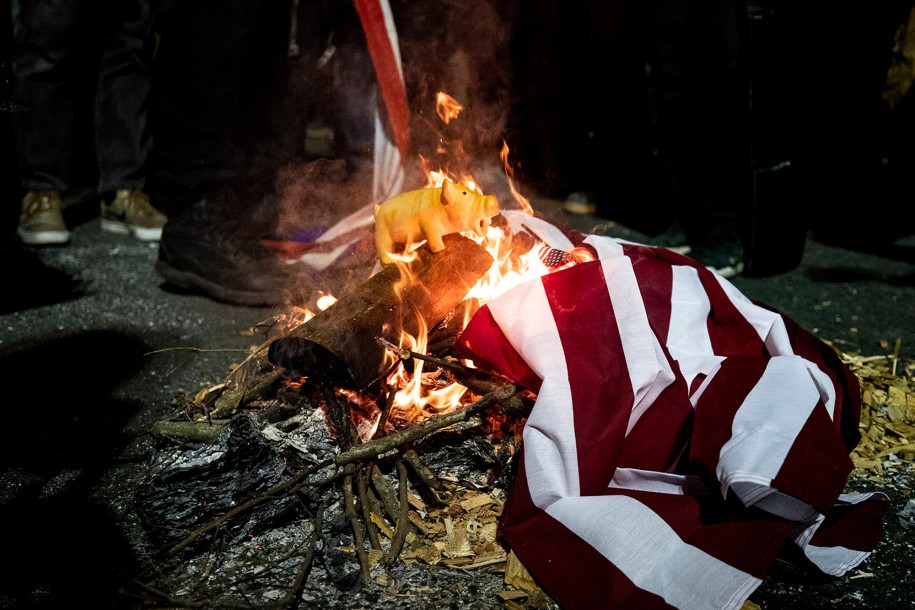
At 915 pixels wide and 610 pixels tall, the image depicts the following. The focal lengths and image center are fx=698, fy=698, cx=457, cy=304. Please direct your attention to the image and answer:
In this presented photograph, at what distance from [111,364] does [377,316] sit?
159 cm

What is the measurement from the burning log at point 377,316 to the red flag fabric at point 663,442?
0.20 m

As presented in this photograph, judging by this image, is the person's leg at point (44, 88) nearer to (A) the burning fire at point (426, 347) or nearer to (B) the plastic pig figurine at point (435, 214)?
(B) the plastic pig figurine at point (435, 214)

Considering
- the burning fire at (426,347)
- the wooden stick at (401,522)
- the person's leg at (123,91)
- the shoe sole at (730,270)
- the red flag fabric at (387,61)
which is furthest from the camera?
the person's leg at (123,91)

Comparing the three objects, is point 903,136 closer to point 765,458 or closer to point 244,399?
point 765,458

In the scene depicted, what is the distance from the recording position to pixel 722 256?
444cm

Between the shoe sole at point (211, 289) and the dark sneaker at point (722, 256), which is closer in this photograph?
the shoe sole at point (211, 289)

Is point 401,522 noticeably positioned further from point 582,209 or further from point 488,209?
point 582,209

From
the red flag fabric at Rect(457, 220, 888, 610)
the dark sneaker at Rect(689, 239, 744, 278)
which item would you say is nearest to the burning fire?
the red flag fabric at Rect(457, 220, 888, 610)

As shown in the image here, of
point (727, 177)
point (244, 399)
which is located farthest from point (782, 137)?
point (244, 399)

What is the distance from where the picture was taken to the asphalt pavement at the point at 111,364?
1964 millimetres

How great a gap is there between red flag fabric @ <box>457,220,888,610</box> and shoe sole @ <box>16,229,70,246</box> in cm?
337

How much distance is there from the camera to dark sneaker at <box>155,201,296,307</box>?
3.80m

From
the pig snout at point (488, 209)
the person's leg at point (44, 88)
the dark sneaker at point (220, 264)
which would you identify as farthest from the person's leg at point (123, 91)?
the pig snout at point (488, 209)

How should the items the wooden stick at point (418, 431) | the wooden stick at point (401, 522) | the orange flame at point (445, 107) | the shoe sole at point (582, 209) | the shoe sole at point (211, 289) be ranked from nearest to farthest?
1. the wooden stick at point (401, 522)
2. the wooden stick at point (418, 431)
3. the shoe sole at point (211, 289)
4. the orange flame at point (445, 107)
5. the shoe sole at point (582, 209)
